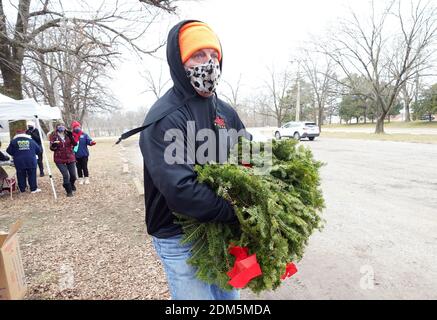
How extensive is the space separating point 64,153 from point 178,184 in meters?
7.21

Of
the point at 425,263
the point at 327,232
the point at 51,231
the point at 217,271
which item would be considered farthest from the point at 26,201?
the point at 425,263

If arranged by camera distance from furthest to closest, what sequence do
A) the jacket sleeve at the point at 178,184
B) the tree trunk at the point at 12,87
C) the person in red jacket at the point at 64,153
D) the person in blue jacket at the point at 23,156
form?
the tree trunk at the point at 12,87
the person in blue jacket at the point at 23,156
the person in red jacket at the point at 64,153
the jacket sleeve at the point at 178,184

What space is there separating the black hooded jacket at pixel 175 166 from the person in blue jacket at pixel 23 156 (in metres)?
7.57

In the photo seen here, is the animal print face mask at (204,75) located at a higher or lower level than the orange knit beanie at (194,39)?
lower

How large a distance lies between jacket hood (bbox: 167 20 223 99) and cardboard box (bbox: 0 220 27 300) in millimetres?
2253

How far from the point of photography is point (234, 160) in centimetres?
166

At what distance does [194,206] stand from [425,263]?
3.37m

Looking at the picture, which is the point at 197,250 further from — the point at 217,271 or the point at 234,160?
the point at 234,160

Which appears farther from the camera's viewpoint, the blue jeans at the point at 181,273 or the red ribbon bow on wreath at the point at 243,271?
the blue jeans at the point at 181,273

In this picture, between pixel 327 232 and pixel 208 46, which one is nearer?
pixel 208 46

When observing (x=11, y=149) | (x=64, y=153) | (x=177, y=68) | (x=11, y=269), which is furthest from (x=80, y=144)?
(x=177, y=68)

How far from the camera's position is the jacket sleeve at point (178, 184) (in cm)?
133

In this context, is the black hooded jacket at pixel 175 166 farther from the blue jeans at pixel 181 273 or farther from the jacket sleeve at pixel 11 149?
the jacket sleeve at pixel 11 149

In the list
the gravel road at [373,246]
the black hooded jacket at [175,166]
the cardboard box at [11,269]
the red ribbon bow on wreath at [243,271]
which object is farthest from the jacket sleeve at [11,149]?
the red ribbon bow on wreath at [243,271]
